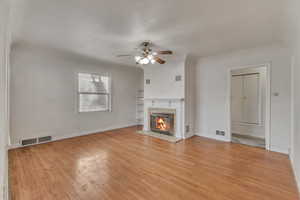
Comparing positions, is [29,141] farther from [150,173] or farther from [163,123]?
[163,123]

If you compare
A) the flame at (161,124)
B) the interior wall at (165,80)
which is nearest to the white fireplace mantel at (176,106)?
the interior wall at (165,80)

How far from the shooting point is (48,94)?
3.97 meters

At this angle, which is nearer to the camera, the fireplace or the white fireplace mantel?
the white fireplace mantel

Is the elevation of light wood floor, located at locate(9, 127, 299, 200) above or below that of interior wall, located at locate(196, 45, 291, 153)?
below

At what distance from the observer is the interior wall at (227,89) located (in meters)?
3.11

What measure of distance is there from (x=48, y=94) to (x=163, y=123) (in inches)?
141

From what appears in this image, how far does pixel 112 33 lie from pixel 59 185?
8.83 feet

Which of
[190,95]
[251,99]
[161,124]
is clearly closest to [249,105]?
[251,99]

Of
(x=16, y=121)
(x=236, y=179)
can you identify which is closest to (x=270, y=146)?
(x=236, y=179)

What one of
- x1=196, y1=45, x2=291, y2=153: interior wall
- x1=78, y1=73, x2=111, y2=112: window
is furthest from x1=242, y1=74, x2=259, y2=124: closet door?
x1=78, y1=73, x2=111, y2=112: window

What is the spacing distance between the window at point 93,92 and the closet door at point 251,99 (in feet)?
15.9

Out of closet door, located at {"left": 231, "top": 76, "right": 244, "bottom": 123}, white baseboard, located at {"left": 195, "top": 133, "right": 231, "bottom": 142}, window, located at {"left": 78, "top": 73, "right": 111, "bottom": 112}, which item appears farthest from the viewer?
closet door, located at {"left": 231, "top": 76, "right": 244, "bottom": 123}

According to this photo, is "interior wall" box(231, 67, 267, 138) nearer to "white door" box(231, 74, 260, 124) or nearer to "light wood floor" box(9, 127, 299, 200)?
"white door" box(231, 74, 260, 124)

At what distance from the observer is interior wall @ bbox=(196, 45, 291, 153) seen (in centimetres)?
311
